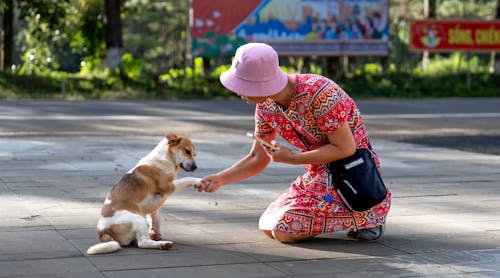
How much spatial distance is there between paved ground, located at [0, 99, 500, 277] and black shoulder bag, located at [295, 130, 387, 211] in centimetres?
33

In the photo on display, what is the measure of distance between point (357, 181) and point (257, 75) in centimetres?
104

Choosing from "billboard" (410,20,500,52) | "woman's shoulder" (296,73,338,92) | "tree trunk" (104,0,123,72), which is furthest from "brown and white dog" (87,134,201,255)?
"billboard" (410,20,500,52)

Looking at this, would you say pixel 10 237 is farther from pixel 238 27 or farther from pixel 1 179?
pixel 238 27

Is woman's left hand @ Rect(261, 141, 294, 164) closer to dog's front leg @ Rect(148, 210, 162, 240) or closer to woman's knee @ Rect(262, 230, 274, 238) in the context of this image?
woman's knee @ Rect(262, 230, 274, 238)

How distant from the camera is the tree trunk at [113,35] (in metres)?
28.4

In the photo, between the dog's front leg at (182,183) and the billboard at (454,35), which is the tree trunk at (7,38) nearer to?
the billboard at (454,35)

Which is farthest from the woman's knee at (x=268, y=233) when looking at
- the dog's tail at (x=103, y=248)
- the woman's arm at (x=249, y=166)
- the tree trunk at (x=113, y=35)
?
the tree trunk at (x=113, y=35)

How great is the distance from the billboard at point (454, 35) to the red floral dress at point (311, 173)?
24.9 metres

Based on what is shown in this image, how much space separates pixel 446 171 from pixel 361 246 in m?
4.70

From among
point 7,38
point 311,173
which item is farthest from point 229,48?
point 311,173

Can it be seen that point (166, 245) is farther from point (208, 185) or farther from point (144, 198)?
point (208, 185)

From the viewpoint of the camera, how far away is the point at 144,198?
6141 mm

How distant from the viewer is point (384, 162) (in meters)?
11.7

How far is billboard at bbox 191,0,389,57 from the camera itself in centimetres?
2822
